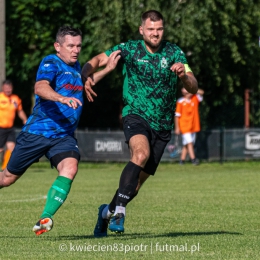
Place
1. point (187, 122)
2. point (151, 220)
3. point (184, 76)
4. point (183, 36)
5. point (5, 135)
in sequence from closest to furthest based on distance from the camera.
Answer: point (184, 76)
point (151, 220)
point (5, 135)
point (187, 122)
point (183, 36)

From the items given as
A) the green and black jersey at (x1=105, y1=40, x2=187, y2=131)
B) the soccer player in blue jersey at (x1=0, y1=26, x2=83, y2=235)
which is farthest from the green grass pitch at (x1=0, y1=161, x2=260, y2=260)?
the green and black jersey at (x1=105, y1=40, x2=187, y2=131)

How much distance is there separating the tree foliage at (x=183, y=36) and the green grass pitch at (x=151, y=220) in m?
6.49

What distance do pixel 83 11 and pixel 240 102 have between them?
230 inches

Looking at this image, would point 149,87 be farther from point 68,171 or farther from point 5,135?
point 5,135

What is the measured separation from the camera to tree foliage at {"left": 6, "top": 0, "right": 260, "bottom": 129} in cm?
2456

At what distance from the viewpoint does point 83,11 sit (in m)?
27.5

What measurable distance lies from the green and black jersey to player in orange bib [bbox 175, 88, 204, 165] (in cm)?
1430

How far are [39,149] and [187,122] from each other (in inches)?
597

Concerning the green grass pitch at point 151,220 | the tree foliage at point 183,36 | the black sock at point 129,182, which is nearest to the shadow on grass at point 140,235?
the green grass pitch at point 151,220

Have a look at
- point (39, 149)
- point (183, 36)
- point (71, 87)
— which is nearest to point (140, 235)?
point (39, 149)

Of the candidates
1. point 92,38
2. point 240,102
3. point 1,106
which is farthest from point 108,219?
point 240,102

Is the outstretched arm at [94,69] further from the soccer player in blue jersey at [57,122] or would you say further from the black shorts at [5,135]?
the black shorts at [5,135]

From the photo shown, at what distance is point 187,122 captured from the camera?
915 inches

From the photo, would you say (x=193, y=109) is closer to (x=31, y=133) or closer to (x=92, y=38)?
(x=92, y=38)
